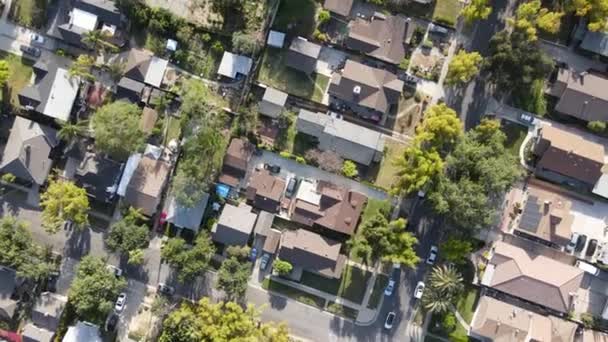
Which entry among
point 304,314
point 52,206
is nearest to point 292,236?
point 304,314

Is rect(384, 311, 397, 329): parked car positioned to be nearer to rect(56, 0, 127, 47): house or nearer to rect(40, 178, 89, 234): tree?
rect(40, 178, 89, 234): tree

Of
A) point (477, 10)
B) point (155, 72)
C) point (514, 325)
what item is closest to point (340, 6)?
point (477, 10)

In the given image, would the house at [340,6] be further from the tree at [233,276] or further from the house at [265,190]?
the tree at [233,276]

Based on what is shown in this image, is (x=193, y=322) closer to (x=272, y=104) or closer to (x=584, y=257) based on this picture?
(x=272, y=104)

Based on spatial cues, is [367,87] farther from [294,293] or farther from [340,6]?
[294,293]

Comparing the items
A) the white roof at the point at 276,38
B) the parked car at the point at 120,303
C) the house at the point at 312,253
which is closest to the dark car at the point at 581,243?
the house at the point at 312,253

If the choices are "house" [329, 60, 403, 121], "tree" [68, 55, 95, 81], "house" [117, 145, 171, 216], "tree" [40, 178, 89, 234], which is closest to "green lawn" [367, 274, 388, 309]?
"house" [329, 60, 403, 121]
